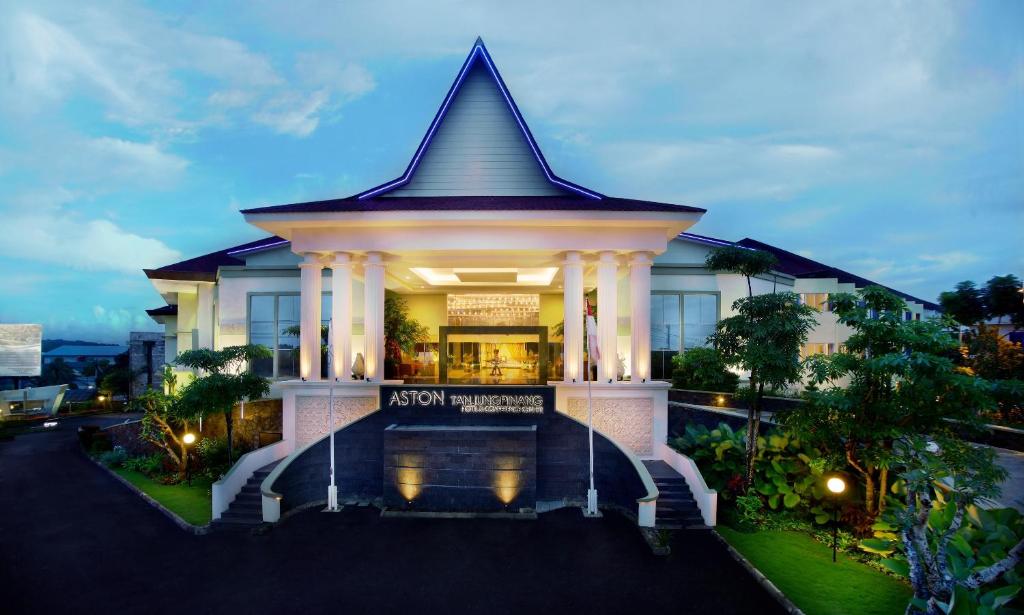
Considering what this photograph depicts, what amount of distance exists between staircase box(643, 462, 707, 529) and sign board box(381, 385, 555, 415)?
437 centimetres

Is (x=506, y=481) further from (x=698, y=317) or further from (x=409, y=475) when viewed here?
(x=698, y=317)

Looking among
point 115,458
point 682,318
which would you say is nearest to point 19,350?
point 115,458

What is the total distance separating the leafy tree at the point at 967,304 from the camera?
91.8 feet

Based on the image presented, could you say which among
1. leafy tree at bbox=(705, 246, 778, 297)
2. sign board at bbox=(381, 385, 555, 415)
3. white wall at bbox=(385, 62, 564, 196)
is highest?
white wall at bbox=(385, 62, 564, 196)

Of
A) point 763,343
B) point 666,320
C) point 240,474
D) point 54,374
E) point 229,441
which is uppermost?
point 666,320

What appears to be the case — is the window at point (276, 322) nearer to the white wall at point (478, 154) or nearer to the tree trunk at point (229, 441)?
the tree trunk at point (229, 441)

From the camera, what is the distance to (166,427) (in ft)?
66.2

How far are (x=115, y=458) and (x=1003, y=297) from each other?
148 feet

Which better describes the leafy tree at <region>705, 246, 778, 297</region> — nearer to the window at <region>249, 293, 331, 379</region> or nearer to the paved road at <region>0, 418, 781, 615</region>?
the paved road at <region>0, 418, 781, 615</region>

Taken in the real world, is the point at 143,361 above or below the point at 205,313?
below

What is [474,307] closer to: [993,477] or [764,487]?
[764,487]

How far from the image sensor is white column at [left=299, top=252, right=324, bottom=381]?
2017 centimetres

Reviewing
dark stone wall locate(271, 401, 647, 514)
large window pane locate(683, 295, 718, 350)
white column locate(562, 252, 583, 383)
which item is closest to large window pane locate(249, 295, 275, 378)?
dark stone wall locate(271, 401, 647, 514)

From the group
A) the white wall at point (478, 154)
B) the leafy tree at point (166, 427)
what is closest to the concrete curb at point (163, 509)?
the leafy tree at point (166, 427)
